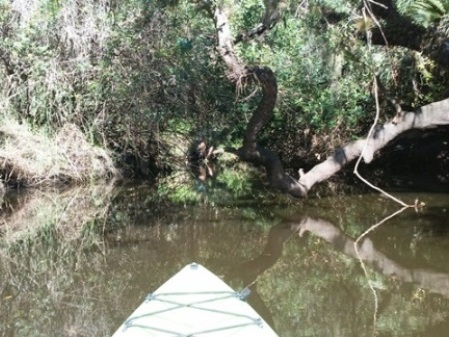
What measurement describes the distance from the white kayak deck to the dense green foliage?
304 inches

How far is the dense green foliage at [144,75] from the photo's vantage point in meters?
12.5

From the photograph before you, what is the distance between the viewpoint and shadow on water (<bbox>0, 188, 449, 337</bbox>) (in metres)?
6.08

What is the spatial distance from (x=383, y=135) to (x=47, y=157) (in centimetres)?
625

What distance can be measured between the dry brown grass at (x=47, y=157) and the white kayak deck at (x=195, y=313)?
784 cm

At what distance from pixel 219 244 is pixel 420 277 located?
271 centimetres

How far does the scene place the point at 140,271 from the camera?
7.52 meters

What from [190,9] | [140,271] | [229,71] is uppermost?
[190,9]

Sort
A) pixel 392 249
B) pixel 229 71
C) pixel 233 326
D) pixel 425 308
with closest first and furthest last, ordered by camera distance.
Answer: pixel 233 326
pixel 425 308
pixel 392 249
pixel 229 71

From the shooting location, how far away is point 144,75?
1283 cm

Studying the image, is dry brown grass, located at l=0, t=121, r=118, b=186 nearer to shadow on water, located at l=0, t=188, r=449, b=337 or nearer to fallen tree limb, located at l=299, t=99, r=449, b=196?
shadow on water, located at l=0, t=188, r=449, b=337

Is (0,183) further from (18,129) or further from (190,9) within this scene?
(190,9)

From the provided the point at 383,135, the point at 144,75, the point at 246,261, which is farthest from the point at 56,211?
the point at 383,135

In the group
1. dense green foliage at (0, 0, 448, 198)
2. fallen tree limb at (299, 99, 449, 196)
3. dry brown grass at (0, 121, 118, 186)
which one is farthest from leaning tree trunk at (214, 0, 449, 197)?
dry brown grass at (0, 121, 118, 186)

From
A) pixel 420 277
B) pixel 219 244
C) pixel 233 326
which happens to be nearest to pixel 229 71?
pixel 219 244
